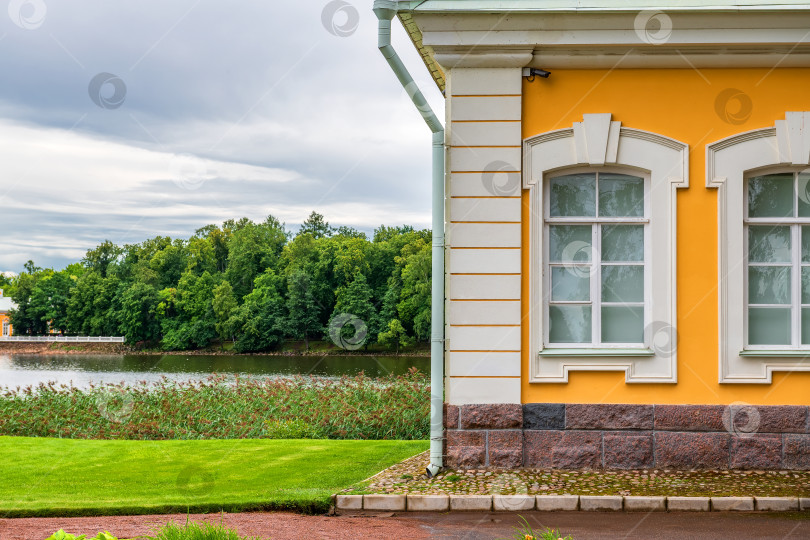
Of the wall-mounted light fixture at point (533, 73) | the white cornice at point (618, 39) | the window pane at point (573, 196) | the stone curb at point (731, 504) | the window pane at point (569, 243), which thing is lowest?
the stone curb at point (731, 504)

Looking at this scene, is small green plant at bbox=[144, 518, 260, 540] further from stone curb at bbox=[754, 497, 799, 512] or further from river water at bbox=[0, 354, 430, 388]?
river water at bbox=[0, 354, 430, 388]

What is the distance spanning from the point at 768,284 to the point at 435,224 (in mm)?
3592

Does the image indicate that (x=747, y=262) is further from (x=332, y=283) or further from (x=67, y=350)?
(x=67, y=350)

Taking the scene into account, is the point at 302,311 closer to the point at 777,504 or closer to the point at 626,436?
the point at 626,436

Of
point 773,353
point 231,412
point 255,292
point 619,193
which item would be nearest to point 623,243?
point 619,193

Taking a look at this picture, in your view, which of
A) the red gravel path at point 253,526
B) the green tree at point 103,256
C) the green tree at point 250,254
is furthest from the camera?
the green tree at point 103,256

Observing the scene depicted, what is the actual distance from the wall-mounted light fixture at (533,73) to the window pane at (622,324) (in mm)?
2531

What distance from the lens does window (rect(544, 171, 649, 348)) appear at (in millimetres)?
8155

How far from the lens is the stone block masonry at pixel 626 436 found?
25.6 ft

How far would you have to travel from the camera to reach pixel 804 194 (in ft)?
26.5

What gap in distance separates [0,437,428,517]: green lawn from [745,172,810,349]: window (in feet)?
13.7

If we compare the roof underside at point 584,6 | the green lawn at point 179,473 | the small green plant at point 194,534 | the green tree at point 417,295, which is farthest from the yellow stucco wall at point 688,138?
the green tree at point 417,295

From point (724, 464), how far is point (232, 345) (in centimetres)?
4986

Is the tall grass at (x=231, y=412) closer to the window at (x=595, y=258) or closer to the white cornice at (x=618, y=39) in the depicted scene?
the window at (x=595, y=258)
